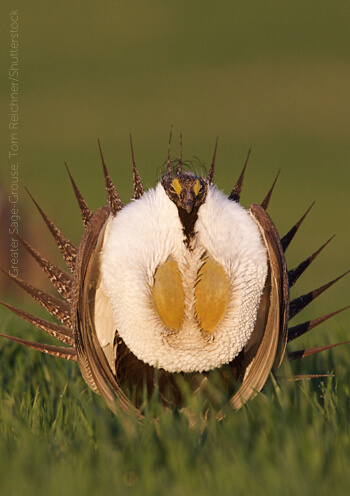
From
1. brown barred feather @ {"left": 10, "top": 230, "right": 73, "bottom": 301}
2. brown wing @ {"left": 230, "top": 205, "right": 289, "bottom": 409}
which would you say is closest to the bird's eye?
brown wing @ {"left": 230, "top": 205, "right": 289, "bottom": 409}

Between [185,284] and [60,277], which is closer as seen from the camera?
[185,284]

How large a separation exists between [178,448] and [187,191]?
2.76 feet

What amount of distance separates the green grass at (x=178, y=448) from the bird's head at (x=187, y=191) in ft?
2.04

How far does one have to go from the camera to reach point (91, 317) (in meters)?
2.85

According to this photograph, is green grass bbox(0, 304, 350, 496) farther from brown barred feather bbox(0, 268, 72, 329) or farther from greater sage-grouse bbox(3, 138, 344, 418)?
brown barred feather bbox(0, 268, 72, 329)

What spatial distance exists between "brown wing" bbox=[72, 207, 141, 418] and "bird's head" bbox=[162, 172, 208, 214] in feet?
0.77

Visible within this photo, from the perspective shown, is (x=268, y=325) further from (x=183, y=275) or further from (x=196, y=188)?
(x=196, y=188)

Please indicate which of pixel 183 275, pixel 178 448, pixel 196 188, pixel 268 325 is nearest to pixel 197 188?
pixel 196 188

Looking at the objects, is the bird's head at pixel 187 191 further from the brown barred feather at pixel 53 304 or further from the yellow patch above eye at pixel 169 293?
the brown barred feather at pixel 53 304

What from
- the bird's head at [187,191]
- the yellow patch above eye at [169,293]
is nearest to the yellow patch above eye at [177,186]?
the bird's head at [187,191]

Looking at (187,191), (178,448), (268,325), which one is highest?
(187,191)

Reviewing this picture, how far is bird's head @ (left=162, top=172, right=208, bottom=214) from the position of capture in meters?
2.70

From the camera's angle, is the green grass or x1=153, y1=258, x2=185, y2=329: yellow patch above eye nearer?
the green grass

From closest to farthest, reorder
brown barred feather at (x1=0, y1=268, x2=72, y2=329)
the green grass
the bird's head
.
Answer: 1. the green grass
2. the bird's head
3. brown barred feather at (x1=0, y1=268, x2=72, y2=329)
